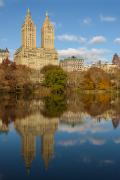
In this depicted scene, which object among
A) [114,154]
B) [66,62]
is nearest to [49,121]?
[114,154]

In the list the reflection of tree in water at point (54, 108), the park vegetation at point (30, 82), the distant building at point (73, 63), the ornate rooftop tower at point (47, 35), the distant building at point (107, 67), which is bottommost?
the reflection of tree in water at point (54, 108)

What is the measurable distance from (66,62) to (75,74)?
7039 cm

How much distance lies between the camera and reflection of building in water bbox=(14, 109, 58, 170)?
A: 10.5m

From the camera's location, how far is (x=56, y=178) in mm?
8148

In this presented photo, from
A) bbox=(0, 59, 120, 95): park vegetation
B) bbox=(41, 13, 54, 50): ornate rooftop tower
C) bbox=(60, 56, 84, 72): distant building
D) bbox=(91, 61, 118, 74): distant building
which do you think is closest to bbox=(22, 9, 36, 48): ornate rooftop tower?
bbox=(41, 13, 54, 50): ornate rooftop tower

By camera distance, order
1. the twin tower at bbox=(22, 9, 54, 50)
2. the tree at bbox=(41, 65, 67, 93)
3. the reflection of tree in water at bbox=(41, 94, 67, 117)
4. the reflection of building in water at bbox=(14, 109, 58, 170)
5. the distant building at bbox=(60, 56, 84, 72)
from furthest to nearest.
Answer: the distant building at bbox=(60, 56, 84, 72) < the twin tower at bbox=(22, 9, 54, 50) < the tree at bbox=(41, 65, 67, 93) < the reflection of tree in water at bbox=(41, 94, 67, 117) < the reflection of building in water at bbox=(14, 109, 58, 170)

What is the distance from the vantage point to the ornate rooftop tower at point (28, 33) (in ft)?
385

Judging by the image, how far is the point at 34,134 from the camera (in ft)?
46.6

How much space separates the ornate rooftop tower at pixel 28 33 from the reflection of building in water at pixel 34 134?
101026mm

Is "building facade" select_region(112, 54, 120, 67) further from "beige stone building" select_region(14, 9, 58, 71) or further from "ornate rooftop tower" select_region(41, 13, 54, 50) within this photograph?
"ornate rooftop tower" select_region(41, 13, 54, 50)

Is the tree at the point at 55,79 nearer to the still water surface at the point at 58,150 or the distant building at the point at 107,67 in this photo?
the still water surface at the point at 58,150

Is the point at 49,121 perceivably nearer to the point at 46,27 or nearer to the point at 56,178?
the point at 56,178

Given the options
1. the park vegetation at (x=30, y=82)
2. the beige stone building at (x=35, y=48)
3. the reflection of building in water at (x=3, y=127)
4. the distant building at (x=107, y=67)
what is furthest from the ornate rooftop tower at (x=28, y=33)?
the reflection of building in water at (x=3, y=127)

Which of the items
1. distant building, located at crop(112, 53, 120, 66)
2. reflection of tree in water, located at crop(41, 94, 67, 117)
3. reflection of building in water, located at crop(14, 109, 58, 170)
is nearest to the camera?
reflection of building in water, located at crop(14, 109, 58, 170)
